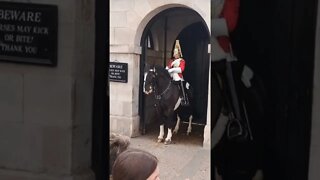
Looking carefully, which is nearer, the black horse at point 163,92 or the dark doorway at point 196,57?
the black horse at point 163,92

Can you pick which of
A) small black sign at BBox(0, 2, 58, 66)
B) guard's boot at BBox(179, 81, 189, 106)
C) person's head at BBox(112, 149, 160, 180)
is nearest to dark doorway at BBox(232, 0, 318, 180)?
person's head at BBox(112, 149, 160, 180)

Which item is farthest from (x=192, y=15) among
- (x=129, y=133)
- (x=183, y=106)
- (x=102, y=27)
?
(x=102, y=27)

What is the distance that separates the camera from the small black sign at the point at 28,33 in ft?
8.69

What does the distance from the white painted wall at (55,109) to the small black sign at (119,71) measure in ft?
26.4

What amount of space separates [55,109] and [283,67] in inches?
50.9

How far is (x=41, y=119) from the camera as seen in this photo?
269cm

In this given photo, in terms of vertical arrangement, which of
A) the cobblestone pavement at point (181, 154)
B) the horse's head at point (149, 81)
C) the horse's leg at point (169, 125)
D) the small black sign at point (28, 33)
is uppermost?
the small black sign at point (28, 33)

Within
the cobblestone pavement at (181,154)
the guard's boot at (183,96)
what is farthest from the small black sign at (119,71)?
the cobblestone pavement at (181,154)

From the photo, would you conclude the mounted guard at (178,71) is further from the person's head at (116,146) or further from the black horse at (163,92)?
the person's head at (116,146)

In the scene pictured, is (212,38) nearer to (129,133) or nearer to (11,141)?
(11,141)

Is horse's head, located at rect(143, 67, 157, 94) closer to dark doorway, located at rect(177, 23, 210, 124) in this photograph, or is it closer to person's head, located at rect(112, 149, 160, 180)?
dark doorway, located at rect(177, 23, 210, 124)

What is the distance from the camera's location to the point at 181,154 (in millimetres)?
9250

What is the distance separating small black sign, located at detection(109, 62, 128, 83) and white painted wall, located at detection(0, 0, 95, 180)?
8053 mm

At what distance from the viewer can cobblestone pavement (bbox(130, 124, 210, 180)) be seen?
7794mm
